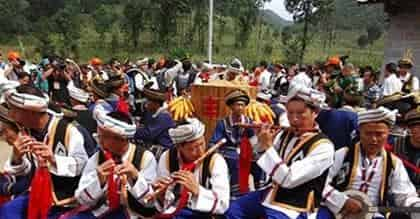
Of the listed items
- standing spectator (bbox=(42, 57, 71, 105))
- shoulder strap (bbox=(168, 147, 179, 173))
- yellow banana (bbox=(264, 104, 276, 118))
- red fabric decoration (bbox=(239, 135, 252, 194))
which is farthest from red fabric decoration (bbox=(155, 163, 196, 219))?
standing spectator (bbox=(42, 57, 71, 105))

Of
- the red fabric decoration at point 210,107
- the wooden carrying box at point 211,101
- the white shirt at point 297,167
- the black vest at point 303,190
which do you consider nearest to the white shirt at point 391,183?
the black vest at point 303,190

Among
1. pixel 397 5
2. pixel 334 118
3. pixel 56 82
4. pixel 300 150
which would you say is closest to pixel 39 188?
pixel 300 150

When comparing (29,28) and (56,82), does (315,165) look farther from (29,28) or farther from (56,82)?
(29,28)

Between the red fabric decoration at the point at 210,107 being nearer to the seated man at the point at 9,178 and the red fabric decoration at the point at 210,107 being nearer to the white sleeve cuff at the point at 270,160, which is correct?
the seated man at the point at 9,178

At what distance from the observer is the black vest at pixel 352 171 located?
4148 millimetres

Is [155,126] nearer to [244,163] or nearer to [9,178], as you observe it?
[244,163]

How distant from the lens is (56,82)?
43.6ft

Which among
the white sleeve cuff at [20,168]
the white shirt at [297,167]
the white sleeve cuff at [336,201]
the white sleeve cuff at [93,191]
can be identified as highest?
the white shirt at [297,167]

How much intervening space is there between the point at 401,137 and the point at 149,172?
6.94 ft

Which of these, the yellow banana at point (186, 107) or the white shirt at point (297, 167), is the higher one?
the white shirt at point (297, 167)

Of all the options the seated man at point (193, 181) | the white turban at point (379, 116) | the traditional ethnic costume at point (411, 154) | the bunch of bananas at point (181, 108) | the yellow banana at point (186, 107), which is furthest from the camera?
the yellow banana at point (186, 107)

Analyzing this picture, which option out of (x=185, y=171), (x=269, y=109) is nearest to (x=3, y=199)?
(x=185, y=171)

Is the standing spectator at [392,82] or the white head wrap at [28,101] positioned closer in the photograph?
the white head wrap at [28,101]

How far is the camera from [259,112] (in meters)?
7.05
